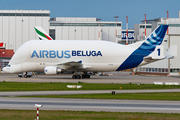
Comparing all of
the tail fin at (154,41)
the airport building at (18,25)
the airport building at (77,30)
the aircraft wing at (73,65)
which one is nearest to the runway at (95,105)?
the aircraft wing at (73,65)

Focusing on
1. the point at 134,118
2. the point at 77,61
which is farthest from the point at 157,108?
the point at 77,61

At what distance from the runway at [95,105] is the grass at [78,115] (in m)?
1.53

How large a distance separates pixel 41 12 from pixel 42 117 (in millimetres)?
110289

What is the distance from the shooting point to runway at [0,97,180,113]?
A: 2400cm

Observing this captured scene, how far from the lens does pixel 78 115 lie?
21359mm

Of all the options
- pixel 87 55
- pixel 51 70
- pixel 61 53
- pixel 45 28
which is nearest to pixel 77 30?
pixel 45 28

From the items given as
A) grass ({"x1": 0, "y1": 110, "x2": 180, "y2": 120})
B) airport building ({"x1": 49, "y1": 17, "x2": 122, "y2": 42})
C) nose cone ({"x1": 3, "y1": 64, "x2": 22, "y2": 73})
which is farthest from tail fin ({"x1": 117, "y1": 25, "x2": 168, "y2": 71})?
airport building ({"x1": 49, "y1": 17, "x2": 122, "y2": 42})

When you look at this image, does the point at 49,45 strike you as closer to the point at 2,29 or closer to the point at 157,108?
the point at 157,108

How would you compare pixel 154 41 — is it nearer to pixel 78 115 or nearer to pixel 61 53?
pixel 61 53

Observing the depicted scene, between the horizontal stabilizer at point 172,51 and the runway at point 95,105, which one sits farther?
the horizontal stabilizer at point 172,51

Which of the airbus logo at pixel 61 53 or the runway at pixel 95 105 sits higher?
the airbus logo at pixel 61 53

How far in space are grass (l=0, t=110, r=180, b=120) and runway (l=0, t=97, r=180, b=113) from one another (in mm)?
1533

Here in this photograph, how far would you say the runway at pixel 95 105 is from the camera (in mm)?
24000

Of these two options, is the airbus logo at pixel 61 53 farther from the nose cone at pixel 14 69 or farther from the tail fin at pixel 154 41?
the tail fin at pixel 154 41
